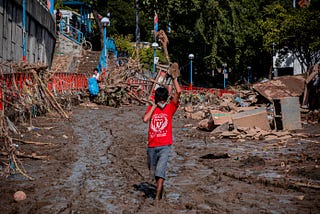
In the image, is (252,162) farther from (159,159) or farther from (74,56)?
(74,56)

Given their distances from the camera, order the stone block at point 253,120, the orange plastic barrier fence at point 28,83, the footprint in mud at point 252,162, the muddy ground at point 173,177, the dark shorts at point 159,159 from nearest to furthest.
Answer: the muddy ground at point 173,177 < the dark shorts at point 159,159 < the footprint in mud at point 252,162 < the orange plastic barrier fence at point 28,83 < the stone block at point 253,120

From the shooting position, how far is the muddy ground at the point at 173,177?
19.6 feet

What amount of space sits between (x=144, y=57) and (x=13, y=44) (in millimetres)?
23157

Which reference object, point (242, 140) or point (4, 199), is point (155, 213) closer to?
point (4, 199)

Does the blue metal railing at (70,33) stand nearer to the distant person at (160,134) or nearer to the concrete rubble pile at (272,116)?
the concrete rubble pile at (272,116)

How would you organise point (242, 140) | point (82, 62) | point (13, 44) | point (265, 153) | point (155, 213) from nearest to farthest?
point (155, 213)
point (265, 153)
point (242, 140)
point (13, 44)
point (82, 62)

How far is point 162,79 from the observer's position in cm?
2081

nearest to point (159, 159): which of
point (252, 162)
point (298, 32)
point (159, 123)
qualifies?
point (159, 123)

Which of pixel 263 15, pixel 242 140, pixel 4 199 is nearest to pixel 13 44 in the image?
pixel 242 140

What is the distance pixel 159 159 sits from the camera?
20.3ft

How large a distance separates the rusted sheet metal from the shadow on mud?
12.0m

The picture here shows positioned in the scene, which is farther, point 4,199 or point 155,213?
point 4,199

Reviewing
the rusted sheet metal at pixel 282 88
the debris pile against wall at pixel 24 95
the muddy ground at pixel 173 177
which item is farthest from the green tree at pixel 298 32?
the muddy ground at pixel 173 177

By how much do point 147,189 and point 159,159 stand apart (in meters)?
0.91
